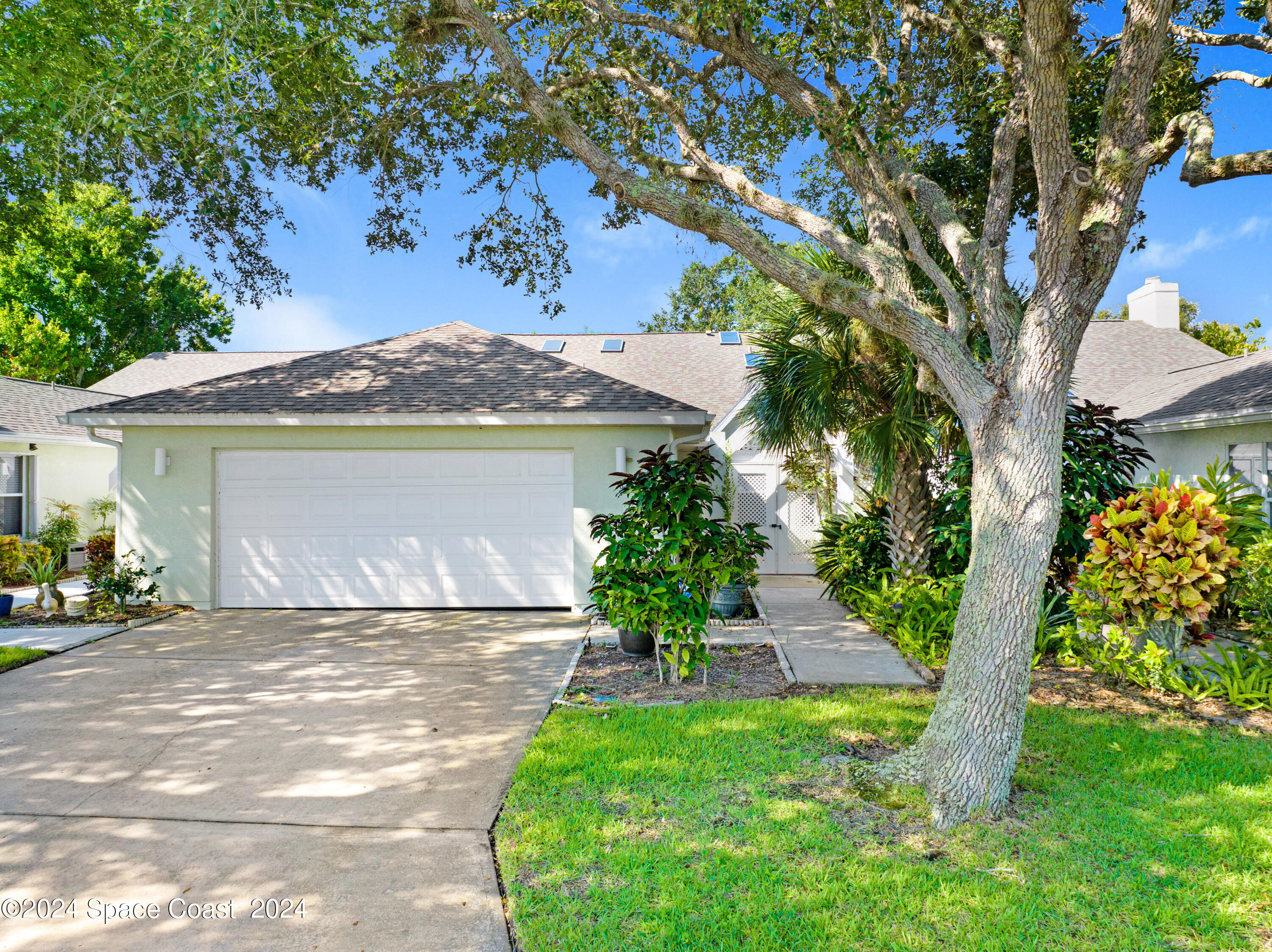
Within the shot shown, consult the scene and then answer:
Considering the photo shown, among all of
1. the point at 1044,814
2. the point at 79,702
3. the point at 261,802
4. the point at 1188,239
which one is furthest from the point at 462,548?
the point at 1188,239

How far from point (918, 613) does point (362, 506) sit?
7.09 metres

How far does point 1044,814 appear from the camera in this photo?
12.3 ft

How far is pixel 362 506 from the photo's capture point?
30.4ft

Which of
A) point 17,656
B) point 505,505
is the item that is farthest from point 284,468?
point 17,656

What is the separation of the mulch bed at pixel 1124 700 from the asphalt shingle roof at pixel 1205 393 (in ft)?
16.0

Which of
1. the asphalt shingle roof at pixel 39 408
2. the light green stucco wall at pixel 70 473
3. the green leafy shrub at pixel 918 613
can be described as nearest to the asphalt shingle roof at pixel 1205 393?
the green leafy shrub at pixel 918 613

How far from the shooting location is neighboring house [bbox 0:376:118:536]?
13336 millimetres

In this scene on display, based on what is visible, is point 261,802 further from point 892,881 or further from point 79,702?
point 892,881

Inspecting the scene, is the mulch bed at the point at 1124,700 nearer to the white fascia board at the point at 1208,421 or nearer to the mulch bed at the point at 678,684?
the mulch bed at the point at 678,684

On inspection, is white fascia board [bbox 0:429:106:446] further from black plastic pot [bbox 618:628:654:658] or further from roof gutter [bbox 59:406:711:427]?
black plastic pot [bbox 618:628:654:658]

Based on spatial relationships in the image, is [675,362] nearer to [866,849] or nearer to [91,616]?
[91,616]

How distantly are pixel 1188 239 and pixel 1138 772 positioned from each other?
2475 cm

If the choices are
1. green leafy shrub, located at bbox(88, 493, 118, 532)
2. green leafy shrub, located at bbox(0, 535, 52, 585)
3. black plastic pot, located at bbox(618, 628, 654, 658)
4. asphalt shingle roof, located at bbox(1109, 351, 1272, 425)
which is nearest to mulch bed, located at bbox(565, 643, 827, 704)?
black plastic pot, located at bbox(618, 628, 654, 658)

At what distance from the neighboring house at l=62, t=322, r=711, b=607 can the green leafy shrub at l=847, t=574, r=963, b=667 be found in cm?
321
